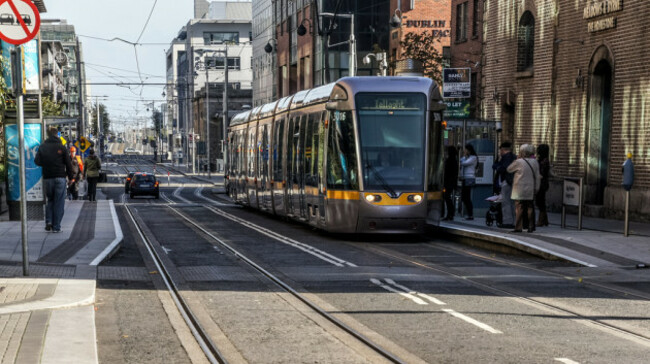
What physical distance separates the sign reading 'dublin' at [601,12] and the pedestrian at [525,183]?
7320mm

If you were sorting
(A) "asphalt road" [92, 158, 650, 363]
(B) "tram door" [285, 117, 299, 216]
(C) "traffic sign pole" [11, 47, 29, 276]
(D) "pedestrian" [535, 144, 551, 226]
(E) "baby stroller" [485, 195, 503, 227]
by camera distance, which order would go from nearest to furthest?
(A) "asphalt road" [92, 158, 650, 363] → (C) "traffic sign pole" [11, 47, 29, 276] → (E) "baby stroller" [485, 195, 503, 227] → (D) "pedestrian" [535, 144, 551, 226] → (B) "tram door" [285, 117, 299, 216]

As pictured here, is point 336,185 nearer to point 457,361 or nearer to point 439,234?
point 439,234

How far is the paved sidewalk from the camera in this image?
14322 millimetres

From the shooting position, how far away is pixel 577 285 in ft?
38.4

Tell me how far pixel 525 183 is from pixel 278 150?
27.0ft

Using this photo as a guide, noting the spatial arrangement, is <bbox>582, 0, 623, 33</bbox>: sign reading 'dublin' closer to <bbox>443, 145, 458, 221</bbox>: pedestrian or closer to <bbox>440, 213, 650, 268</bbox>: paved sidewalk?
<bbox>440, 213, 650, 268</bbox>: paved sidewalk

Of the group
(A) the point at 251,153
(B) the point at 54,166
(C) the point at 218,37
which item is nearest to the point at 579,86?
(A) the point at 251,153

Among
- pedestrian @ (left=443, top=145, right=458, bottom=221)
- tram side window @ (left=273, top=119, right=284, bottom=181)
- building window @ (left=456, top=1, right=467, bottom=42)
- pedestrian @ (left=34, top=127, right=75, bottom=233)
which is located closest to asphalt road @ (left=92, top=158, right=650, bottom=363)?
pedestrian @ (left=34, top=127, right=75, bottom=233)

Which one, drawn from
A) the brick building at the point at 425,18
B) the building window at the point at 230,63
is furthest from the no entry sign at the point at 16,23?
the building window at the point at 230,63

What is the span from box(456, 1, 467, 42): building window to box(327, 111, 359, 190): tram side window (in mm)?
19157

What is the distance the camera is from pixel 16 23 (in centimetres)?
1088

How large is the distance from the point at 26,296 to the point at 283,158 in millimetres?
13398

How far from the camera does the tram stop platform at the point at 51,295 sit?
7.29 meters

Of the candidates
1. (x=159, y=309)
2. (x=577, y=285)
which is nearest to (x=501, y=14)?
(x=577, y=285)
